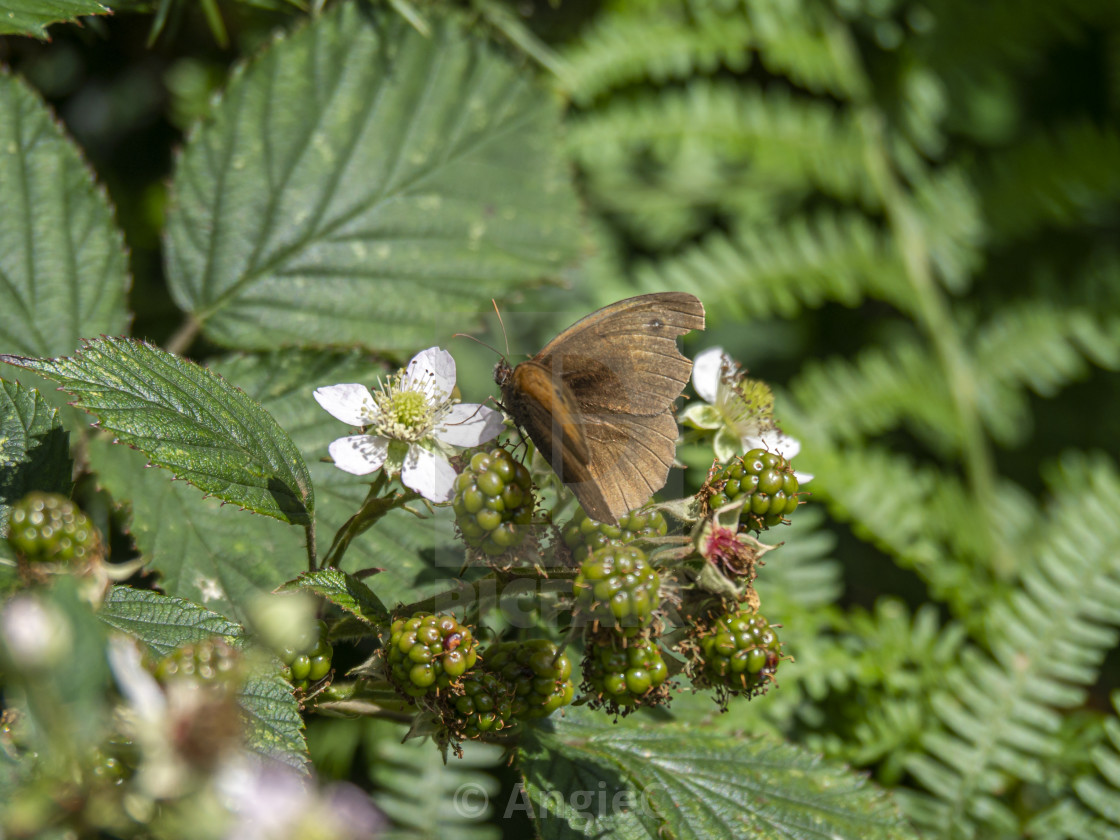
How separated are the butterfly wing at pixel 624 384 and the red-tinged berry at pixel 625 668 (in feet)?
1.02

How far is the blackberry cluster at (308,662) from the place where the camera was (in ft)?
4.82

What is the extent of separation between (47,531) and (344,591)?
47 centimetres

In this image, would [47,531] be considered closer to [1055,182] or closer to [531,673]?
[531,673]

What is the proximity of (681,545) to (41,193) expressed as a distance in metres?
1.78

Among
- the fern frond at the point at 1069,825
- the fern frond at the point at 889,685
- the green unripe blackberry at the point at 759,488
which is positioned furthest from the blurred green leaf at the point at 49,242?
the fern frond at the point at 1069,825

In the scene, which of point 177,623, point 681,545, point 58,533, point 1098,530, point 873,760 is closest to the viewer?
point 58,533

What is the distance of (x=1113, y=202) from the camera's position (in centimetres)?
413

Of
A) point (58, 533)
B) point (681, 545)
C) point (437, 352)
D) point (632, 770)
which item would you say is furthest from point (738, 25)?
point (58, 533)

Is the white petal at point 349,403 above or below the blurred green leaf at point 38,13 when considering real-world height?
below

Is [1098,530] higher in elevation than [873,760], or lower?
higher

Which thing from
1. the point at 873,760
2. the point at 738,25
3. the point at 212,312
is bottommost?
the point at 873,760

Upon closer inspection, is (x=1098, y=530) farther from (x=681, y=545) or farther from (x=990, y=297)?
(x=681, y=545)

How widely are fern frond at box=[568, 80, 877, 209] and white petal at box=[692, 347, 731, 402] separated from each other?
1.96m

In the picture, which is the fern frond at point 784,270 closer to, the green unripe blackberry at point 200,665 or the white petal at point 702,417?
the white petal at point 702,417
